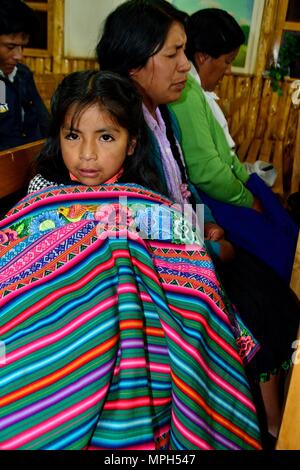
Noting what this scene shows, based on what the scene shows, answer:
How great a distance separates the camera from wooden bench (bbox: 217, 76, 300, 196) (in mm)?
4195

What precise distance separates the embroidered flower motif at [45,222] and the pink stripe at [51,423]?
42 centimetres

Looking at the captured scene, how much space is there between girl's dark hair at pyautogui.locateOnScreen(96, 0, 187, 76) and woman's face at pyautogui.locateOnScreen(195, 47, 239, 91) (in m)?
0.64

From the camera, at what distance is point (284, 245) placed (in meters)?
1.62

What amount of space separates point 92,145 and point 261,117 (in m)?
3.49

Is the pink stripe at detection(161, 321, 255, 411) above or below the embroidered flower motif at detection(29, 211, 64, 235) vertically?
below

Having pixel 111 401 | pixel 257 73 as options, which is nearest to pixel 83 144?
pixel 111 401

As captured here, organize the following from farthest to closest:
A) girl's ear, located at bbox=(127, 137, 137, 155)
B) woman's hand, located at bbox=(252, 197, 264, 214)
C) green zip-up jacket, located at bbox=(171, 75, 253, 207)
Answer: woman's hand, located at bbox=(252, 197, 264, 214) → green zip-up jacket, located at bbox=(171, 75, 253, 207) → girl's ear, located at bbox=(127, 137, 137, 155)

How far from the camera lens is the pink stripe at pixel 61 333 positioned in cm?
84

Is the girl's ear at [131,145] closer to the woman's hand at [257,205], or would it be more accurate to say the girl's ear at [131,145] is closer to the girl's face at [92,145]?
the girl's face at [92,145]

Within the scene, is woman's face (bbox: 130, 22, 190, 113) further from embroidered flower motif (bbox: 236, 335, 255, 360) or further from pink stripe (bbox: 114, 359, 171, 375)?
pink stripe (bbox: 114, 359, 171, 375)

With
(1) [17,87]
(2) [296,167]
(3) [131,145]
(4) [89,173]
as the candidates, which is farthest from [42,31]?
(4) [89,173]

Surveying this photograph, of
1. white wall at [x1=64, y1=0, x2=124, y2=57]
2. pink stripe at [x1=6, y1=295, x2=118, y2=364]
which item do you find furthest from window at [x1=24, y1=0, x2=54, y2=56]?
pink stripe at [x1=6, y1=295, x2=118, y2=364]

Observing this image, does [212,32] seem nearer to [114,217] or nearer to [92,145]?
[92,145]
